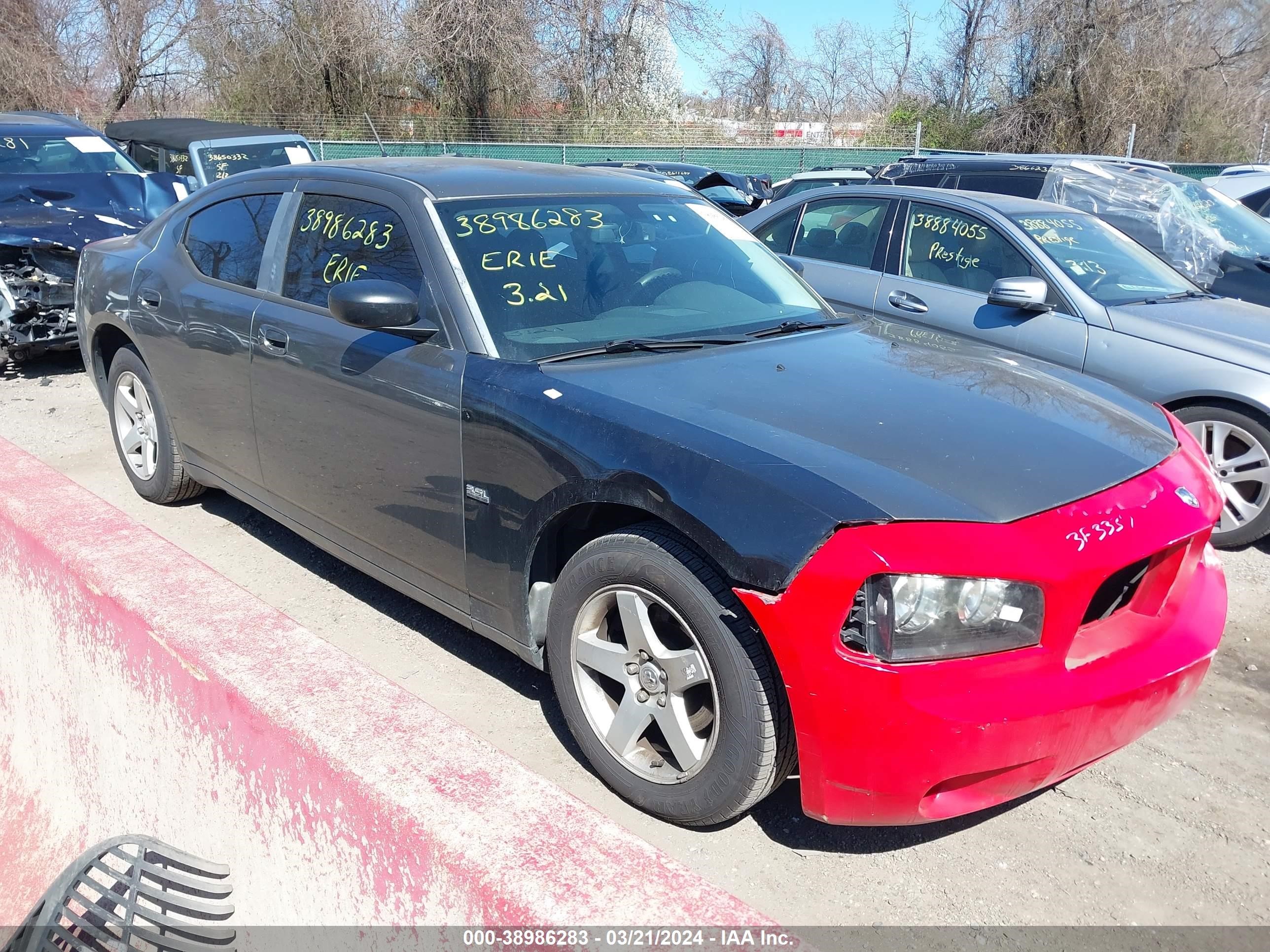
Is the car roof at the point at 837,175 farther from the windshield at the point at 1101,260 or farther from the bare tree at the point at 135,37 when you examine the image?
the bare tree at the point at 135,37

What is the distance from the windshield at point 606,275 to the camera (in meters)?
3.42

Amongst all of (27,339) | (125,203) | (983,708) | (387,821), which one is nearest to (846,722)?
(983,708)

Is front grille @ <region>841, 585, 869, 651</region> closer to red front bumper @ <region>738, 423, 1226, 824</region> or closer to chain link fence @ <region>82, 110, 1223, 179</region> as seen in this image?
red front bumper @ <region>738, 423, 1226, 824</region>

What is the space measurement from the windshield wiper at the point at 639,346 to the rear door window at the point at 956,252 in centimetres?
300

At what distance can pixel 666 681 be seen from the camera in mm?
2730

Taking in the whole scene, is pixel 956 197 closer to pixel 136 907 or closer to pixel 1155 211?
pixel 1155 211

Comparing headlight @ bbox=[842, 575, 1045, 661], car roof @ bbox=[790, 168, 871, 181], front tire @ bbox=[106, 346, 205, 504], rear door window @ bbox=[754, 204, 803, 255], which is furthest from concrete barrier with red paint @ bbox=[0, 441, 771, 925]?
car roof @ bbox=[790, 168, 871, 181]

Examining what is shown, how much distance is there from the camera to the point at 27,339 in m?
7.78

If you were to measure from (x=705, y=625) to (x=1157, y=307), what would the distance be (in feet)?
13.6

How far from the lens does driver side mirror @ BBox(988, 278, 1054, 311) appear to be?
5.40 meters

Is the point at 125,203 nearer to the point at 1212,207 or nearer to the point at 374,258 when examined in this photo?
the point at 374,258

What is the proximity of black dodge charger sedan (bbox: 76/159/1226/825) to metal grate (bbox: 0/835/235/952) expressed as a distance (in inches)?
40.3

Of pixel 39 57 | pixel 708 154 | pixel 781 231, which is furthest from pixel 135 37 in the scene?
pixel 781 231

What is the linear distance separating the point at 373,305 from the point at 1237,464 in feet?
13.6
